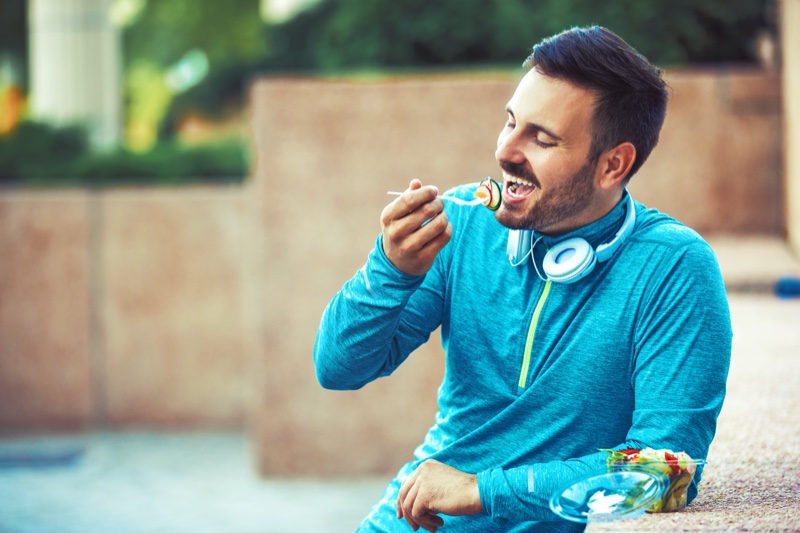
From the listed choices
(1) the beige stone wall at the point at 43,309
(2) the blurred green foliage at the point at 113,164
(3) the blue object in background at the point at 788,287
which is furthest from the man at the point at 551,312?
(2) the blurred green foliage at the point at 113,164

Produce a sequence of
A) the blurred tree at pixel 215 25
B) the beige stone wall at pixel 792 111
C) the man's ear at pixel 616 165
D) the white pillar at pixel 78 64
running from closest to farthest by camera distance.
Answer: the man's ear at pixel 616 165, the beige stone wall at pixel 792 111, the white pillar at pixel 78 64, the blurred tree at pixel 215 25

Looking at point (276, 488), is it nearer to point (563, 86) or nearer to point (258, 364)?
point (258, 364)

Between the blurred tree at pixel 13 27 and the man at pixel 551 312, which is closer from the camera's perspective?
the man at pixel 551 312

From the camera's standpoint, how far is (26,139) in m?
7.81

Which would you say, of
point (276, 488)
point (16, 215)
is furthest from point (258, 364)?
point (16, 215)

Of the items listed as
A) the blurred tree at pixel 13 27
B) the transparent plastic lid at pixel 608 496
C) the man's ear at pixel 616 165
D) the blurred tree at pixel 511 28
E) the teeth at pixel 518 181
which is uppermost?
the blurred tree at pixel 13 27

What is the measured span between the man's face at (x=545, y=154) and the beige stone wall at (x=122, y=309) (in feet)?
16.1

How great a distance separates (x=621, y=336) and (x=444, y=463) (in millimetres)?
452

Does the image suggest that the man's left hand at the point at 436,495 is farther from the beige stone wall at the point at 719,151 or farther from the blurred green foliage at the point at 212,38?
the blurred green foliage at the point at 212,38

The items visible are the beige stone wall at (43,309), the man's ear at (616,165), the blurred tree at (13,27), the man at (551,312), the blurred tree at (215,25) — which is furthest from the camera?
the blurred tree at (215,25)

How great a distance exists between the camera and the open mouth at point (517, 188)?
2.10m

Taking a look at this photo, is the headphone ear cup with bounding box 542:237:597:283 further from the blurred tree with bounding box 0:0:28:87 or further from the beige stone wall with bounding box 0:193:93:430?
the blurred tree with bounding box 0:0:28:87

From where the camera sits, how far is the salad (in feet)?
5.89

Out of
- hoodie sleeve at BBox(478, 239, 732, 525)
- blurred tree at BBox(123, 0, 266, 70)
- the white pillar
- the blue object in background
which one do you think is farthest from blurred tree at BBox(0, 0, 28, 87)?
hoodie sleeve at BBox(478, 239, 732, 525)
